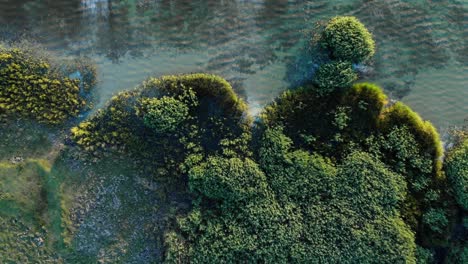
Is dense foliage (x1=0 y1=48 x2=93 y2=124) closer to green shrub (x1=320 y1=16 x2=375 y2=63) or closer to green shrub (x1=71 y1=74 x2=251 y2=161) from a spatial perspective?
green shrub (x1=71 y1=74 x2=251 y2=161)

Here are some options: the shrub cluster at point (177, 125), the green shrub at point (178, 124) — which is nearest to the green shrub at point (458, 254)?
the green shrub at point (178, 124)

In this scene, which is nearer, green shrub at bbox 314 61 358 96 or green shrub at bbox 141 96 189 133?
green shrub at bbox 141 96 189 133

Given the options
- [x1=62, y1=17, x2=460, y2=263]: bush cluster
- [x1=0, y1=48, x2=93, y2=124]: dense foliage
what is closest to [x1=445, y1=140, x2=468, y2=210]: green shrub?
[x1=62, y1=17, x2=460, y2=263]: bush cluster

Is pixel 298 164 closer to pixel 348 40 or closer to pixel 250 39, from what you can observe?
pixel 348 40

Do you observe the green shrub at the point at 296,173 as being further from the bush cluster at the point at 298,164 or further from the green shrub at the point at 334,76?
the green shrub at the point at 334,76

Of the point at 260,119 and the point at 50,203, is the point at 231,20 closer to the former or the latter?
the point at 260,119

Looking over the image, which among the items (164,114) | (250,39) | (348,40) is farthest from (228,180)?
(348,40)
